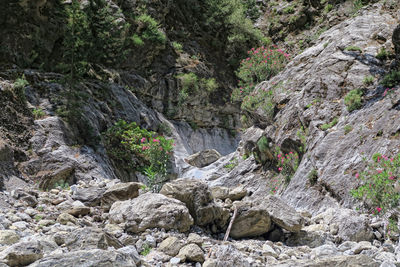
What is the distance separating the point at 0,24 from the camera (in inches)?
550

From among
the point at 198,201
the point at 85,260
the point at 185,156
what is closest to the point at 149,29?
the point at 185,156

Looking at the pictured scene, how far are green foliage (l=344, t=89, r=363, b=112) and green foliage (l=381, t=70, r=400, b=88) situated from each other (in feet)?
2.32

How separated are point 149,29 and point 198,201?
17.6 meters

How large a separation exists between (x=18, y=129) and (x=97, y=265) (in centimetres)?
806

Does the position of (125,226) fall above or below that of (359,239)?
above

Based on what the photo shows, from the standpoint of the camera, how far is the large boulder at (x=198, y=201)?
245 inches

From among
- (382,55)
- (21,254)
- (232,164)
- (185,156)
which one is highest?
(382,55)

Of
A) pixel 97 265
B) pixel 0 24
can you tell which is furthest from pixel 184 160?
pixel 97 265

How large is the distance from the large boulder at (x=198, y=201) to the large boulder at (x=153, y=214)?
1.09ft

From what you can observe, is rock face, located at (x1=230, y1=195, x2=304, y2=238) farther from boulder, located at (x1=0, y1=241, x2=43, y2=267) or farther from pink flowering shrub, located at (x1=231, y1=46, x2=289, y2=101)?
pink flowering shrub, located at (x1=231, y1=46, x2=289, y2=101)

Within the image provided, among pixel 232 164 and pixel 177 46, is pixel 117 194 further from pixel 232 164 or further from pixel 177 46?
pixel 177 46

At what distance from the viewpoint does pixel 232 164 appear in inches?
573

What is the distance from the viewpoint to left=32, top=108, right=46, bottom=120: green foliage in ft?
36.2

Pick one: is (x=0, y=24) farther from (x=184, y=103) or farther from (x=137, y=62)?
(x=184, y=103)
